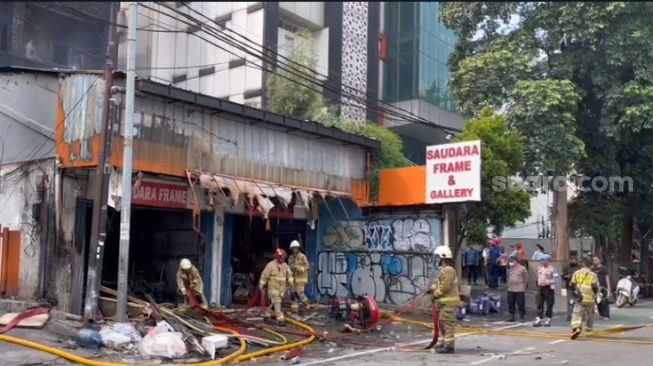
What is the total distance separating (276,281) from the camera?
53.9 ft

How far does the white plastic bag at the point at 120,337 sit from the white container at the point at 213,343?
1.31m

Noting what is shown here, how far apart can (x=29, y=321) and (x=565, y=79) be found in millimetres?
18308

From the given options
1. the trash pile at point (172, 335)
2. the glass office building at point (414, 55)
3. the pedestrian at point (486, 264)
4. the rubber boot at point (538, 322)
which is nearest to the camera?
the trash pile at point (172, 335)

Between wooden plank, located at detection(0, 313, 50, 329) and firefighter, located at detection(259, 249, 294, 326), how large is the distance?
4524 mm

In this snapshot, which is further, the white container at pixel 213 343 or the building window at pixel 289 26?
the building window at pixel 289 26

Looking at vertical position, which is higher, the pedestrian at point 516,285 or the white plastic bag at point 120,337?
the pedestrian at point 516,285

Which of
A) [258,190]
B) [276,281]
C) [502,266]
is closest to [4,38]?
[258,190]

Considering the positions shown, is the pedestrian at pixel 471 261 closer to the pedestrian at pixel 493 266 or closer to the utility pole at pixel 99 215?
the pedestrian at pixel 493 266

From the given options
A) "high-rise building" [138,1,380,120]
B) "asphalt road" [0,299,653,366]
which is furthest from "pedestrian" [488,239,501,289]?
"high-rise building" [138,1,380,120]

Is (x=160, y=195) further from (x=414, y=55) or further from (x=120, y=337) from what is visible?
(x=414, y=55)

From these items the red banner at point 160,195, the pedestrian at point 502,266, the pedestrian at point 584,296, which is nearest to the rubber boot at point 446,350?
the pedestrian at point 584,296

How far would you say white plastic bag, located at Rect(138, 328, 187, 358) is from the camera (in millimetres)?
12484

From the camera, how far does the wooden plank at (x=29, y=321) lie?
45.6 ft

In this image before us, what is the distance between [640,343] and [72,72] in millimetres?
12774
